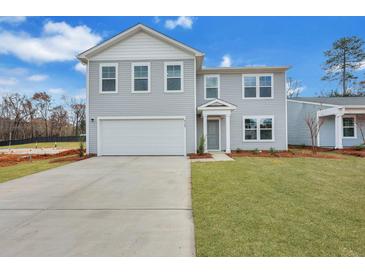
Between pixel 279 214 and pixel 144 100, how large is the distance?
10339mm

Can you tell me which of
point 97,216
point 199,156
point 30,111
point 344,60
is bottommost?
point 97,216

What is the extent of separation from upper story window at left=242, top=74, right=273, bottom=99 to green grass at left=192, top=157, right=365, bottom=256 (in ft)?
26.2

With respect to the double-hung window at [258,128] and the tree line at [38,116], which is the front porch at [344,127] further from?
the tree line at [38,116]

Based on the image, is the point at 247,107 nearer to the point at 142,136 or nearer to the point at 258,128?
the point at 258,128

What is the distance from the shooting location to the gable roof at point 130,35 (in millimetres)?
12406

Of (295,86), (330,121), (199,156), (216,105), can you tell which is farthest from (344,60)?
(199,156)

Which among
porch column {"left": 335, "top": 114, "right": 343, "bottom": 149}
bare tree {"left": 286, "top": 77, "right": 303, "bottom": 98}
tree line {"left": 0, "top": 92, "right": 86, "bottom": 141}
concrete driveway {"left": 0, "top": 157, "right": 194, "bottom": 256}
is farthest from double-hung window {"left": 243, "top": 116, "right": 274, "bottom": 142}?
tree line {"left": 0, "top": 92, "right": 86, "bottom": 141}

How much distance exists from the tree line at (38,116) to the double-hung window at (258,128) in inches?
1379

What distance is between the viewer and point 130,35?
12766 mm

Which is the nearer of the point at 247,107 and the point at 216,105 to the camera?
the point at 216,105

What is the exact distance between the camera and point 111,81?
1292 cm

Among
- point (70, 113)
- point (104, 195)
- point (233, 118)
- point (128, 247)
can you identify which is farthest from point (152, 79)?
point (70, 113)

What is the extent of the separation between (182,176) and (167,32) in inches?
371
